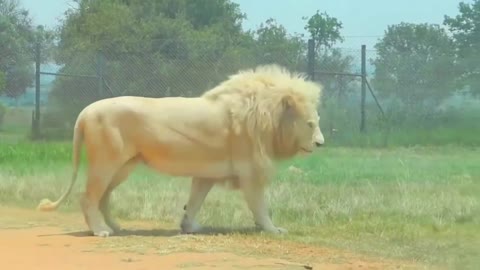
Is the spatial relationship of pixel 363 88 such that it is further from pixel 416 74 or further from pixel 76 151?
pixel 76 151

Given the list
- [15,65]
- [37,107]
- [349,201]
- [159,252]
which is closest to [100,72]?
[37,107]

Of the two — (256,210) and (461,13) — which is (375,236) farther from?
(461,13)

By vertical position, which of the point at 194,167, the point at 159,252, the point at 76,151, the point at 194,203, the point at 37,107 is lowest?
the point at 159,252

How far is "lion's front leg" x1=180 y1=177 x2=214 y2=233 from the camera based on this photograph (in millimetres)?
10883

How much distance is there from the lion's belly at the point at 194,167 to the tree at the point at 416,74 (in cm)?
1147

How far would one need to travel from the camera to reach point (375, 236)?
10.5m

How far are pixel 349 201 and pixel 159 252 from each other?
3.58m

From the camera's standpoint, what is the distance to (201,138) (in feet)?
35.8

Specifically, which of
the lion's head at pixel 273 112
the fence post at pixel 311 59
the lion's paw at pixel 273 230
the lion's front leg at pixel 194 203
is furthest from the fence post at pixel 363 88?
the lion's paw at pixel 273 230

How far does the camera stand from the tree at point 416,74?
22047mm

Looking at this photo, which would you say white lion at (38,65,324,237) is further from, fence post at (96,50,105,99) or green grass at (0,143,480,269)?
fence post at (96,50,105,99)

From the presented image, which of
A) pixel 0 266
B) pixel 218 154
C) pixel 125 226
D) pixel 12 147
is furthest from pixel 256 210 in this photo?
pixel 12 147

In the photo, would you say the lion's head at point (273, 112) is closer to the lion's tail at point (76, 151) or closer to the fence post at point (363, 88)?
the lion's tail at point (76, 151)

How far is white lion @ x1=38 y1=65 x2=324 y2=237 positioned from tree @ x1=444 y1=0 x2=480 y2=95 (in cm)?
1138
